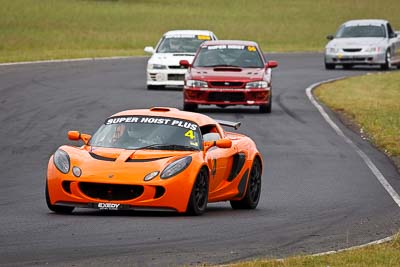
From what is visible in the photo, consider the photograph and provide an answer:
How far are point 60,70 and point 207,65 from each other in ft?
42.0

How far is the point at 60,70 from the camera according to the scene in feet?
135

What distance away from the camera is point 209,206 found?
15508mm

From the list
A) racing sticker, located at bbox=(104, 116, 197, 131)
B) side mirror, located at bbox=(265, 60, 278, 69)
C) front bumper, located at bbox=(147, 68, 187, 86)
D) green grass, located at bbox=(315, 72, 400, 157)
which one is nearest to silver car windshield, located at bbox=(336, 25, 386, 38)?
green grass, located at bbox=(315, 72, 400, 157)

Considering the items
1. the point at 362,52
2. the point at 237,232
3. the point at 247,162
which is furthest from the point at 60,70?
the point at 237,232

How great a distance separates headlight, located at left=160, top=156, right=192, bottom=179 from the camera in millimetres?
13164

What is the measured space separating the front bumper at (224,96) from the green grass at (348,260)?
17.5 meters

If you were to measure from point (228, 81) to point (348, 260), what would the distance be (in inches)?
720

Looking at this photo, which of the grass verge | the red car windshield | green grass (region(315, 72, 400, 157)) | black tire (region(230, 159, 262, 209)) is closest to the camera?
black tire (region(230, 159, 262, 209))

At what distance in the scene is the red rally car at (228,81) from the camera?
28234 mm

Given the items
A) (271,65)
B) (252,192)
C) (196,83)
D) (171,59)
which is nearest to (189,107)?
(196,83)

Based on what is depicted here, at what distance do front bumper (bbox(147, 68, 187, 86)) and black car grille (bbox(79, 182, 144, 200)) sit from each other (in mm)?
21641

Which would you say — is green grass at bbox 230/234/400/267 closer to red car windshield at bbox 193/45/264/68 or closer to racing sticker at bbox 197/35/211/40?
A: red car windshield at bbox 193/45/264/68

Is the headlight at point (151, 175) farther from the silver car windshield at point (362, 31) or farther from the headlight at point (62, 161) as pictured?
the silver car windshield at point (362, 31)

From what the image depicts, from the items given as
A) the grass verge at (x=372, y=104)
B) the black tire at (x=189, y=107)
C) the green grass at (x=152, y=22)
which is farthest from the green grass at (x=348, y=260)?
the green grass at (x=152, y=22)
